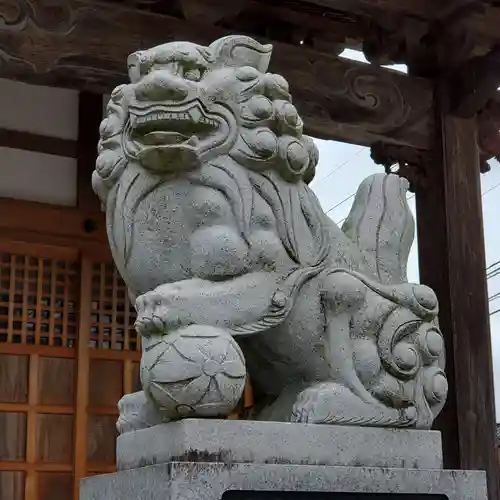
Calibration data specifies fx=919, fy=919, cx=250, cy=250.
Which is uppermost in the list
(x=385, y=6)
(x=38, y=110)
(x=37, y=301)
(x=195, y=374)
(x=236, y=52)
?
(x=385, y=6)

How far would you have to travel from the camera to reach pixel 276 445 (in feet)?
7.43

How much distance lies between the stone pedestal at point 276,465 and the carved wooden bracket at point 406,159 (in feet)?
10.9

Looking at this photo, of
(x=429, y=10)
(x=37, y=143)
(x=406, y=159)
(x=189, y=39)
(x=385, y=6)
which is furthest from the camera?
(x=37, y=143)

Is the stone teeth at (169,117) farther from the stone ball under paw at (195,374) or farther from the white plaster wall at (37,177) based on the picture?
the white plaster wall at (37,177)

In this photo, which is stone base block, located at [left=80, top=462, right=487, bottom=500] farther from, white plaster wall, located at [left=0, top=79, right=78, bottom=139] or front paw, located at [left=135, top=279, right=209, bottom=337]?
white plaster wall, located at [left=0, top=79, right=78, bottom=139]

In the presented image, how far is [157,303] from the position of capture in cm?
229

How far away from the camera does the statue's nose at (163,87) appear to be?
2334 millimetres

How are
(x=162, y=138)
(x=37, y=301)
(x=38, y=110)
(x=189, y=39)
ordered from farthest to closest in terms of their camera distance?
(x=38, y=110) → (x=37, y=301) → (x=189, y=39) → (x=162, y=138)

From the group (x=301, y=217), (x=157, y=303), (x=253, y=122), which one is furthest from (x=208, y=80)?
(x=157, y=303)

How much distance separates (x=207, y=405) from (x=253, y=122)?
76 centimetres

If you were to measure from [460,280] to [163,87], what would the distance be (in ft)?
11.3

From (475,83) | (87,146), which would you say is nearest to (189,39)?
(87,146)

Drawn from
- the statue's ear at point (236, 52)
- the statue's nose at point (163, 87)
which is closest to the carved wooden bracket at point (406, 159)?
the statue's ear at point (236, 52)

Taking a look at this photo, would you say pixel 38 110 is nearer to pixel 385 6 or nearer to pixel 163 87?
pixel 385 6
